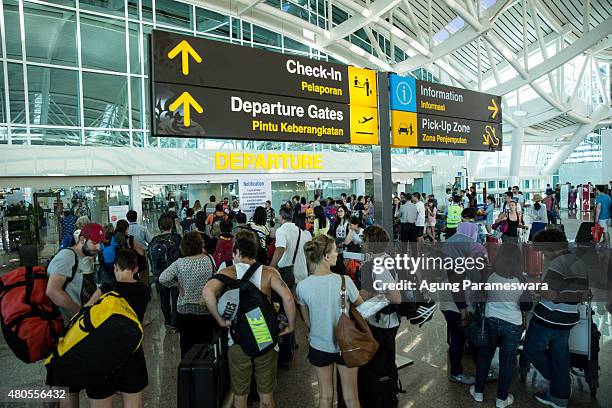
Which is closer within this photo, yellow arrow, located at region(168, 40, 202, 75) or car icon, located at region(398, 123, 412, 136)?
yellow arrow, located at region(168, 40, 202, 75)

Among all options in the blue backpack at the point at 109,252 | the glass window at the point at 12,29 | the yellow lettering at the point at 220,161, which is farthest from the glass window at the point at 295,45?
the blue backpack at the point at 109,252

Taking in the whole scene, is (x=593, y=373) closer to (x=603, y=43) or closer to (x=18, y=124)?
(x=18, y=124)

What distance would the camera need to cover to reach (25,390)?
156 inches

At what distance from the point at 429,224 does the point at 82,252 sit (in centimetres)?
1076

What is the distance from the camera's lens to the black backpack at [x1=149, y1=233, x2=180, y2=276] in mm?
5820

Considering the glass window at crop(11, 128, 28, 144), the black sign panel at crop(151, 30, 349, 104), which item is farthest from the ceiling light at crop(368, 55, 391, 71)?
the black sign panel at crop(151, 30, 349, 104)


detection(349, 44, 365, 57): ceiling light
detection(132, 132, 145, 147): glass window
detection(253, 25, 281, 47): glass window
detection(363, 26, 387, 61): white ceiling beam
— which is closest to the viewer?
detection(132, 132, 145, 147): glass window

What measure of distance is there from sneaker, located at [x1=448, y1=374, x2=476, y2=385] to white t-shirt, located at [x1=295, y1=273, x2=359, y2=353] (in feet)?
5.54

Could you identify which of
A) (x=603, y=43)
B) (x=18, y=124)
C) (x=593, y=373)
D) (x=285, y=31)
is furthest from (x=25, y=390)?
(x=603, y=43)

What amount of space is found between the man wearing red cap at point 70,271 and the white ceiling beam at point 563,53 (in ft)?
70.0

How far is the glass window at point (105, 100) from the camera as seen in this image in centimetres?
1419

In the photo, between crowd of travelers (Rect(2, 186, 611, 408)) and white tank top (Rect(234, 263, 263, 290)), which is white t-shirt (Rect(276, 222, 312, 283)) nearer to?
crowd of travelers (Rect(2, 186, 611, 408))

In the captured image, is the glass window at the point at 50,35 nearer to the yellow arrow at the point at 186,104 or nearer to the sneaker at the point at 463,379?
the yellow arrow at the point at 186,104

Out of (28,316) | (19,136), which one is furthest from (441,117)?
(19,136)
